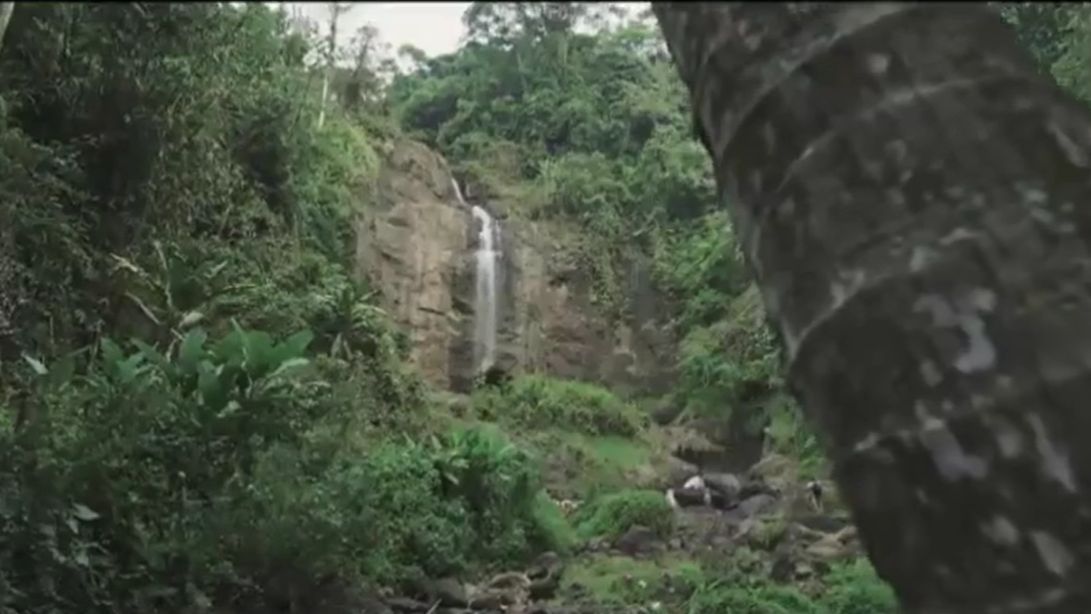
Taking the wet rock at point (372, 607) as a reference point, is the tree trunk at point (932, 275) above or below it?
above

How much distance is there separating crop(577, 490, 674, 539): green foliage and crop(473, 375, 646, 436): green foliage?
4645 millimetres

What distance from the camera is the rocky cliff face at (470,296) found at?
17.1 meters

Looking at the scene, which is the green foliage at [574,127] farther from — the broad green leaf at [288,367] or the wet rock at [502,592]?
the broad green leaf at [288,367]

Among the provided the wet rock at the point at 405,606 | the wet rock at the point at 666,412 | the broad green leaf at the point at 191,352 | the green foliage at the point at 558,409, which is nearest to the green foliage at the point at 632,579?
the wet rock at the point at 405,606

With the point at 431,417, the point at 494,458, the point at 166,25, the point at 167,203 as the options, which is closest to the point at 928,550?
the point at 494,458

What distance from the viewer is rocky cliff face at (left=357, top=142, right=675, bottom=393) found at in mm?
17078

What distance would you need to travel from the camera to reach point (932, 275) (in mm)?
972

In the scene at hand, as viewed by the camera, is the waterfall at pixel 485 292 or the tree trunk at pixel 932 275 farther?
the waterfall at pixel 485 292

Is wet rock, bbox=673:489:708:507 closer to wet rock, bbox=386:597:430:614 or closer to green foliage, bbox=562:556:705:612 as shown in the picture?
green foliage, bbox=562:556:705:612

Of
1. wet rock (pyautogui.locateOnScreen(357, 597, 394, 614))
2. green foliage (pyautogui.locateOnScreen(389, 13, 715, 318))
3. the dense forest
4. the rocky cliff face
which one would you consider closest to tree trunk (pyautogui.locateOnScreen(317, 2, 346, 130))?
the dense forest

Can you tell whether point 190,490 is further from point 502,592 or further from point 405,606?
point 502,592

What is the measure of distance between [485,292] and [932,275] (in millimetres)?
17432

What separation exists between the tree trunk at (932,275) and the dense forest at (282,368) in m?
0.59

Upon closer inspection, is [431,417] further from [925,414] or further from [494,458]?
[925,414]
